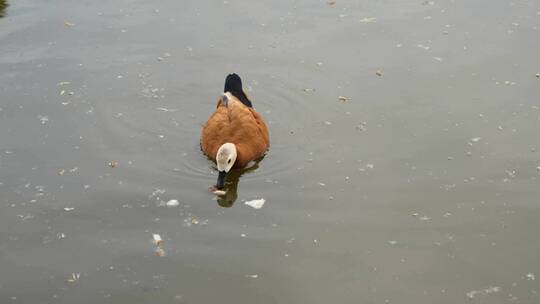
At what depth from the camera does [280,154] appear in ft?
27.6

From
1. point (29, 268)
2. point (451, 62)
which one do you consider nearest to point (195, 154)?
point (29, 268)

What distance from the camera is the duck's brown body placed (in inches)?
323

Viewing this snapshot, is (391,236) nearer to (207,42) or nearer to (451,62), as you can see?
(451,62)

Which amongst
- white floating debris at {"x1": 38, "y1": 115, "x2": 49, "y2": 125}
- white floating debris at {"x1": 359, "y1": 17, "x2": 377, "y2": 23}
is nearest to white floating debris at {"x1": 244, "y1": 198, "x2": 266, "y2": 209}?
white floating debris at {"x1": 38, "y1": 115, "x2": 49, "y2": 125}

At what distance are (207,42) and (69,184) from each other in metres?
3.58

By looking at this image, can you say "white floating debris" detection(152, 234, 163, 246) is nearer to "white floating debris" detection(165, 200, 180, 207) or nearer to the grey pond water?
the grey pond water

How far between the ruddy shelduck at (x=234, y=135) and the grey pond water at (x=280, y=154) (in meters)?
0.19

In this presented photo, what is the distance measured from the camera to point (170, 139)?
8.70 m

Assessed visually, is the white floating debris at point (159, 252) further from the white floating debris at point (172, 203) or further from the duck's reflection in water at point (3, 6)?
the duck's reflection in water at point (3, 6)

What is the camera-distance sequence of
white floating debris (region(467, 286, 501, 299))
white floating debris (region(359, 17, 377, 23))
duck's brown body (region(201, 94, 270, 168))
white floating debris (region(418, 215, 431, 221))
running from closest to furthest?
white floating debris (region(467, 286, 501, 299)) < white floating debris (region(418, 215, 431, 221)) < duck's brown body (region(201, 94, 270, 168)) < white floating debris (region(359, 17, 377, 23))

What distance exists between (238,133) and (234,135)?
0.05 m

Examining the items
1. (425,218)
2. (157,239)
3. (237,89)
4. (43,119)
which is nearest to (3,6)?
(43,119)

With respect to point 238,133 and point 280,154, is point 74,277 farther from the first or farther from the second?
point 280,154

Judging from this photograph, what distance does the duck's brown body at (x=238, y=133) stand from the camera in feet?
26.9
